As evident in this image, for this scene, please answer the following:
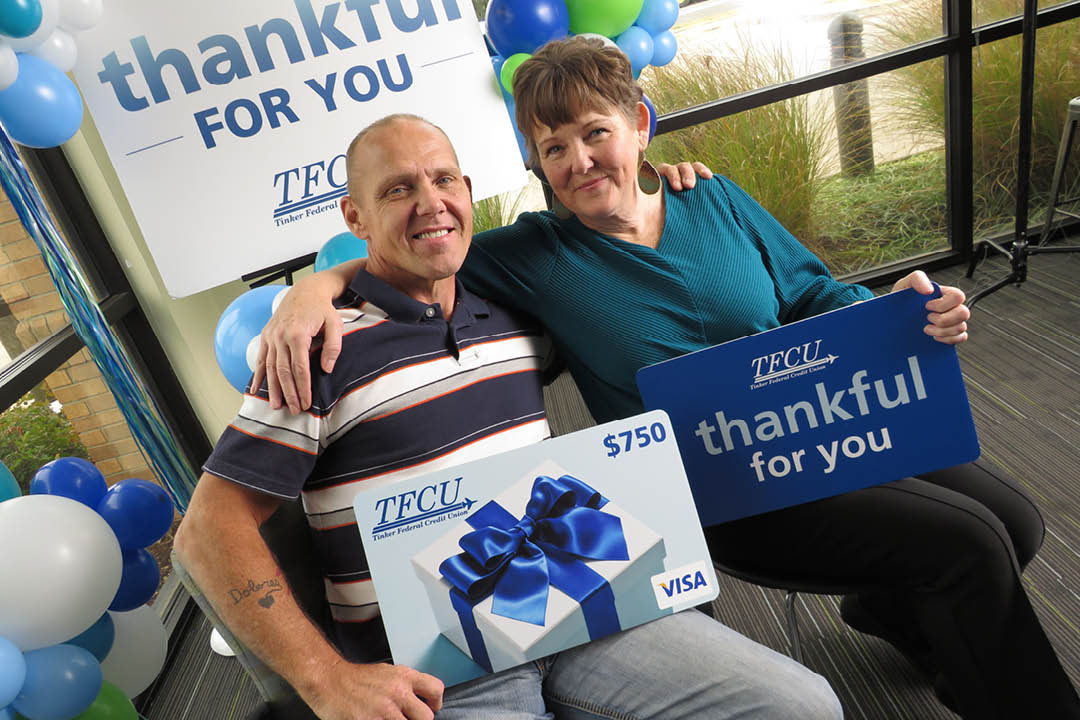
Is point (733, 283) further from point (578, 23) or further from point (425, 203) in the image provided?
point (578, 23)

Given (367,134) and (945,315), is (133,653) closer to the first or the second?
(367,134)

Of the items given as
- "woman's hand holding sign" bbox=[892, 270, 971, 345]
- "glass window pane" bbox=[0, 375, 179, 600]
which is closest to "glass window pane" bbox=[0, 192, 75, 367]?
"glass window pane" bbox=[0, 375, 179, 600]

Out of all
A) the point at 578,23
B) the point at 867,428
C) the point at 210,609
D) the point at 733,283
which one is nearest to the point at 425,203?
the point at 733,283

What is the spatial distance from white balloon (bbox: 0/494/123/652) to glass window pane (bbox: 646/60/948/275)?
9.58 ft

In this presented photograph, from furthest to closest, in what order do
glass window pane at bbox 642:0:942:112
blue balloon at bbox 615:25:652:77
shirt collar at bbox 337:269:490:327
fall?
1. glass window pane at bbox 642:0:942:112
2. blue balloon at bbox 615:25:652:77
3. shirt collar at bbox 337:269:490:327

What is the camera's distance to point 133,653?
1987mm

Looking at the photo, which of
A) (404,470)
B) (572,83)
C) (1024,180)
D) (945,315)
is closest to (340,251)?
(572,83)

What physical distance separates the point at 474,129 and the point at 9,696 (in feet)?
6.90

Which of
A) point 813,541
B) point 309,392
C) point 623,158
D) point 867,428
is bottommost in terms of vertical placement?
point 813,541

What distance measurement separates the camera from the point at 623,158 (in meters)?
1.49

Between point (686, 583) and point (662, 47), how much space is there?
2.51 meters

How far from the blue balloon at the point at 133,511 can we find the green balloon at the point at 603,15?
209 centimetres

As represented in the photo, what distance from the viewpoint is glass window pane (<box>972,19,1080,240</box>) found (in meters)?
3.71

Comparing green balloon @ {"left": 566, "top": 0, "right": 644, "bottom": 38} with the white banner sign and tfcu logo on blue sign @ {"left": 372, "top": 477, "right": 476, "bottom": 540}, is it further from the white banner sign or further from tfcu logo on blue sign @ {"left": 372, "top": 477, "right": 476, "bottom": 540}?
tfcu logo on blue sign @ {"left": 372, "top": 477, "right": 476, "bottom": 540}
